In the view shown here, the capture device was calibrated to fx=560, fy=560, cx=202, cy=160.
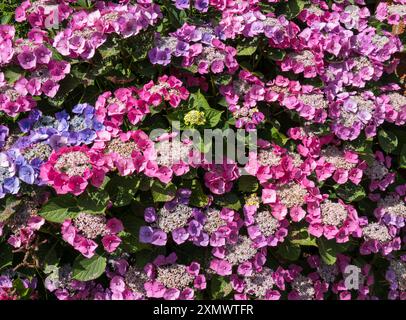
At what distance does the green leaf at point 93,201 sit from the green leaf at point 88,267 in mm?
240

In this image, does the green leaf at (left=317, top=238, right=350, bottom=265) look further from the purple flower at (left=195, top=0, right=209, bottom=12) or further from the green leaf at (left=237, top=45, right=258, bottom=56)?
the purple flower at (left=195, top=0, right=209, bottom=12)

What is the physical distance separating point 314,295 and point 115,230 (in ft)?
3.36

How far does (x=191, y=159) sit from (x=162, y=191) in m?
0.18

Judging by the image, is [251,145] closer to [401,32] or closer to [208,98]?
[208,98]

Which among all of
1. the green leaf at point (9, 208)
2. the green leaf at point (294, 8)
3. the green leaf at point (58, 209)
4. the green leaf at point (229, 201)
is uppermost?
the green leaf at point (294, 8)

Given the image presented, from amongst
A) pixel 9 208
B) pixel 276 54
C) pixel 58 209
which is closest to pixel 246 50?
pixel 276 54

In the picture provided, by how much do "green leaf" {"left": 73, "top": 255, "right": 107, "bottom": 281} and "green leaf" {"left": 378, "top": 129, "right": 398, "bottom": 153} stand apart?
1430mm

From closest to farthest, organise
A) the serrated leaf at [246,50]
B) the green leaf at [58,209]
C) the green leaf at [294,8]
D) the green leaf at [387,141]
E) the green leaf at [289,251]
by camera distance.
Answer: the green leaf at [58,209] → the green leaf at [289,251] → the serrated leaf at [246,50] → the green leaf at [387,141] → the green leaf at [294,8]

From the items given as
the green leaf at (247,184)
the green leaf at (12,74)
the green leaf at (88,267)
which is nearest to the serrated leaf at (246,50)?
the green leaf at (247,184)

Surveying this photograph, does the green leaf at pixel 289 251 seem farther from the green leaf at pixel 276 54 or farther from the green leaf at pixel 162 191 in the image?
the green leaf at pixel 276 54

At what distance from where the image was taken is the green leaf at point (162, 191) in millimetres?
2256

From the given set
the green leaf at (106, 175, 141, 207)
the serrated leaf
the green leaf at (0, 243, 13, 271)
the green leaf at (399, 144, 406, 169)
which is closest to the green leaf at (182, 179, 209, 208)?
the green leaf at (106, 175, 141, 207)

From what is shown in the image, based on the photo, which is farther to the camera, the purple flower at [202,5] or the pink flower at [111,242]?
the purple flower at [202,5]

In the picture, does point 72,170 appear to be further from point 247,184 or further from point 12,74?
point 247,184
